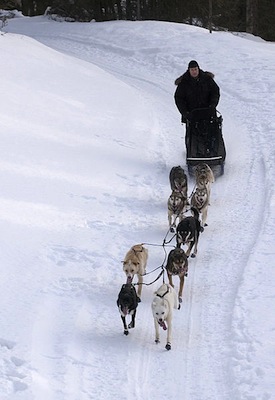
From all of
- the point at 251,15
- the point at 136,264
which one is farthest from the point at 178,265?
the point at 251,15

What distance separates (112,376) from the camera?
6.37 meters

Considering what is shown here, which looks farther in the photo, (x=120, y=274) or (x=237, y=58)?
(x=237, y=58)

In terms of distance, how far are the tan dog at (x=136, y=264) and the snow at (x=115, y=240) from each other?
0.79 feet

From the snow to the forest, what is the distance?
47.4ft

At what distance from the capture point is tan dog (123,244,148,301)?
24.9 feet

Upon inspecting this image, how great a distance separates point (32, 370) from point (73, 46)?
20.2 meters

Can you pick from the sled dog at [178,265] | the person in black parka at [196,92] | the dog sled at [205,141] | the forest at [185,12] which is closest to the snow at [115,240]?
the sled dog at [178,265]

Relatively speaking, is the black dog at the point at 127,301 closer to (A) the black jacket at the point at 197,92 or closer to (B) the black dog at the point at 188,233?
(B) the black dog at the point at 188,233

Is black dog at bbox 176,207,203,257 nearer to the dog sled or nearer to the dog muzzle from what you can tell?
the dog muzzle

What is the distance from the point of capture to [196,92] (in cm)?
1188

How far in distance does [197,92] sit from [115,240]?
375 centimetres

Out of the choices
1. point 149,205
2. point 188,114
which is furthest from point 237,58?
point 149,205

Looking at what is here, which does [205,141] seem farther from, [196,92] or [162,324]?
[162,324]

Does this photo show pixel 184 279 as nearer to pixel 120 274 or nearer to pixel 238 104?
pixel 120 274
